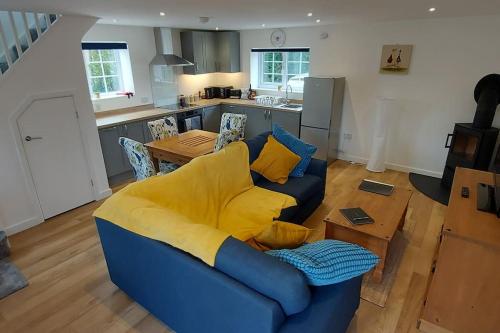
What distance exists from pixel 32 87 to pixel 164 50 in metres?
2.50

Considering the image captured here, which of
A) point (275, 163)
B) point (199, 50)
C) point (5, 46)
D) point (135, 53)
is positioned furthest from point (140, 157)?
point (199, 50)

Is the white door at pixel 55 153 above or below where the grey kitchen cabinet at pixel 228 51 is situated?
below

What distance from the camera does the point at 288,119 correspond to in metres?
5.11

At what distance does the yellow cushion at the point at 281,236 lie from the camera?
5.73ft

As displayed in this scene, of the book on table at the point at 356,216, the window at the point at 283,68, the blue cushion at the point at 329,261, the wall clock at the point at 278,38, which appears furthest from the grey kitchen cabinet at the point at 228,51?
the blue cushion at the point at 329,261

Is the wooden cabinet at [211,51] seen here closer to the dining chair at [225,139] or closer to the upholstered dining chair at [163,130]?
the upholstered dining chair at [163,130]

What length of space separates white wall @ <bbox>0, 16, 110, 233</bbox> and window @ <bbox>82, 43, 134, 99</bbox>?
110cm

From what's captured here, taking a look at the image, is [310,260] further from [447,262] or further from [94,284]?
[94,284]

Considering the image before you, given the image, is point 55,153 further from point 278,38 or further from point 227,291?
point 278,38

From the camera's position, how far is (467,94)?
12.8ft

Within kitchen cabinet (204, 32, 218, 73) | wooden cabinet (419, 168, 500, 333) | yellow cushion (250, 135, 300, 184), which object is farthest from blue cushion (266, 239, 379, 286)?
kitchen cabinet (204, 32, 218, 73)

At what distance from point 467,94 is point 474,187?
2348 mm

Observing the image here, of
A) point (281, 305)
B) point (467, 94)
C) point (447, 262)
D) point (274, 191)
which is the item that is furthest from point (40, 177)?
point (467, 94)

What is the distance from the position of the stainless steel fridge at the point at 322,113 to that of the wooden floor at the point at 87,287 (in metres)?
1.71
